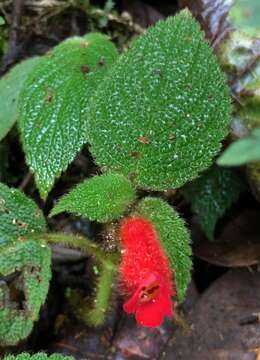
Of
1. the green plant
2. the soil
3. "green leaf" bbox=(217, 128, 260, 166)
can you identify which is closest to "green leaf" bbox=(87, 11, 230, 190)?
the green plant

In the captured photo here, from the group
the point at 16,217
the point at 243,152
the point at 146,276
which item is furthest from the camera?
the point at 16,217

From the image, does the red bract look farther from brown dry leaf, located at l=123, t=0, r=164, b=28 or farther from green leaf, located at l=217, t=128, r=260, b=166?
brown dry leaf, located at l=123, t=0, r=164, b=28

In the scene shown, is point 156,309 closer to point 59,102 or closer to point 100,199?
point 100,199

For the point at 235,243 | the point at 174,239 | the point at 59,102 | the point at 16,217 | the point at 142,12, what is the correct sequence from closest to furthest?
the point at 174,239 < the point at 16,217 < the point at 59,102 < the point at 235,243 < the point at 142,12

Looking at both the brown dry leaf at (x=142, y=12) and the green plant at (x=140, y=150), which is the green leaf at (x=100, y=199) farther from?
the brown dry leaf at (x=142, y=12)

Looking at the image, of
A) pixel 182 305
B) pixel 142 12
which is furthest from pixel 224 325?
pixel 142 12
